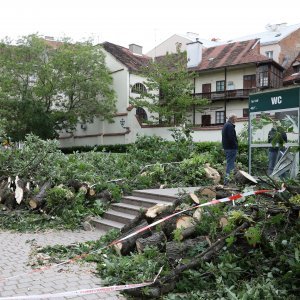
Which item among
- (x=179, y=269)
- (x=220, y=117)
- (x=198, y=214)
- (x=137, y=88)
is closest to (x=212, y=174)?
(x=198, y=214)

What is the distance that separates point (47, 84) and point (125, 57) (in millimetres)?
10377

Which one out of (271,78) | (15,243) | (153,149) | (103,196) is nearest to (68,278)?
(15,243)

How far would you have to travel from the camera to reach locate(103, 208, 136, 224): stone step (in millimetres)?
8946

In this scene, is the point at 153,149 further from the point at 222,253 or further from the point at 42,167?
the point at 222,253

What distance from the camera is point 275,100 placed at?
9.42 metres

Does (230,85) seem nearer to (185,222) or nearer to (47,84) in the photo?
(47,84)

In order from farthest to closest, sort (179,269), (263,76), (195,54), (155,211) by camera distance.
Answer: (195,54), (263,76), (155,211), (179,269)

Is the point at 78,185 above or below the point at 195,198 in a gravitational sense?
below

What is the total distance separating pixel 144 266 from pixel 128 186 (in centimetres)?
569

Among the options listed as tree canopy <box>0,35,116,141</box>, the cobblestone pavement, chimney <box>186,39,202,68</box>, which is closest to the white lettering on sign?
the cobblestone pavement

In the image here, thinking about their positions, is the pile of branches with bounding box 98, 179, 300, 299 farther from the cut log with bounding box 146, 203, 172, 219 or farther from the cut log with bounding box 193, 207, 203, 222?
the cut log with bounding box 146, 203, 172, 219

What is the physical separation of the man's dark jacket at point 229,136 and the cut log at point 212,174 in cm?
130

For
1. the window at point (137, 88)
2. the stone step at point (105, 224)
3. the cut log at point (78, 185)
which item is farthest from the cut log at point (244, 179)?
the window at point (137, 88)

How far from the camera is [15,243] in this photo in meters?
7.78
